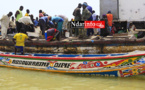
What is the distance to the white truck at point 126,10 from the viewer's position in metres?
13.2

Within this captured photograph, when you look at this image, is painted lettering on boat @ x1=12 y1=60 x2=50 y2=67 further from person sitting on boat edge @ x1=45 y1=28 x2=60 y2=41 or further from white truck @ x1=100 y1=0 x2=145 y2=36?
white truck @ x1=100 y1=0 x2=145 y2=36

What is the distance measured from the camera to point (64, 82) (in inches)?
256

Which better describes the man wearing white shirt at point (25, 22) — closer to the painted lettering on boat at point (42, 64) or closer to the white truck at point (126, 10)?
the painted lettering on boat at point (42, 64)

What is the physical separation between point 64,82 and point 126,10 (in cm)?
829

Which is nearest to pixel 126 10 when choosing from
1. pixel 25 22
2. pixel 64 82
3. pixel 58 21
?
pixel 58 21

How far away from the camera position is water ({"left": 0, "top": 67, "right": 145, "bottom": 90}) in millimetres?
5965

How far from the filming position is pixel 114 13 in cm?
1341

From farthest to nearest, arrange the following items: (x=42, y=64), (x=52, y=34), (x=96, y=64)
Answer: (x=52, y=34) → (x=42, y=64) → (x=96, y=64)

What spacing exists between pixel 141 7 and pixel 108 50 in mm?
5820

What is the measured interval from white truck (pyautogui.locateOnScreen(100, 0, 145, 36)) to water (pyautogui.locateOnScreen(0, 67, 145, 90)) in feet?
22.6

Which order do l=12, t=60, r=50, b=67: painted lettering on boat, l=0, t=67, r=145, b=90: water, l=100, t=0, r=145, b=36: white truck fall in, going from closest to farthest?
1. l=0, t=67, r=145, b=90: water
2. l=12, t=60, r=50, b=67: painted lettering on boat
3. l=100, t=0, r=145, b=36: white truck

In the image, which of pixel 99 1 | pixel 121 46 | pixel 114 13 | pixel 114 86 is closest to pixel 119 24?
pixel 114 13

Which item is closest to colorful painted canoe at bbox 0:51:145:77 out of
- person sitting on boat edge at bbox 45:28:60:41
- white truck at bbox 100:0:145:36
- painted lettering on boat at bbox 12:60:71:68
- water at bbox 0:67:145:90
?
painted lettering on boat at bbox 12:60:71:68

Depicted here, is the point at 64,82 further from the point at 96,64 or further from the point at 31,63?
the point at 31,63
